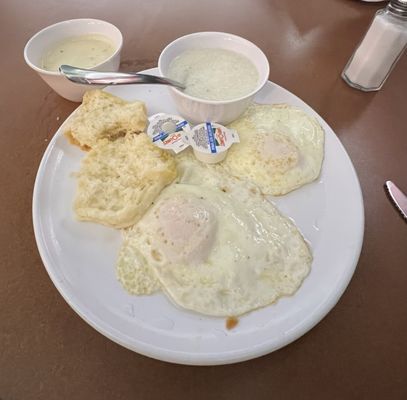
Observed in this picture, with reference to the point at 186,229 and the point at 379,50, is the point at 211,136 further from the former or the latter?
the point at 379,50

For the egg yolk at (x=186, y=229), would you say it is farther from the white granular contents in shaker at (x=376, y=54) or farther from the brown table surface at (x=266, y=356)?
the white granular contents in shaker at (x=376, y=54)

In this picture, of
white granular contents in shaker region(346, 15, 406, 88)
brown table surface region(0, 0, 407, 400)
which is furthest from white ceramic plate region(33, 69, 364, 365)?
white granular contents in shaker region(346, 15, 406, 88)

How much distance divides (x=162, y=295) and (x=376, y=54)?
1.62 meters

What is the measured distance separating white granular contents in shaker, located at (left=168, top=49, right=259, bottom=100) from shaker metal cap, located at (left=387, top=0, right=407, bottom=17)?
28.5 inches

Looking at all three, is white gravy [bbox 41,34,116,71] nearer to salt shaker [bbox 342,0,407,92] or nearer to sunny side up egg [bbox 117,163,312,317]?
sunny side up egg [bbox 117,163,312,317]

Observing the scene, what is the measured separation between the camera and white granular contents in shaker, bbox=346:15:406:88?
155 cm

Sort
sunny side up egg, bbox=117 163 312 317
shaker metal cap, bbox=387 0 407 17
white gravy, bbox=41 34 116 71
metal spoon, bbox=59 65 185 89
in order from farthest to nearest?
1. white gravy, bbox=41 34 116 71
2. shaker metal cap, bbox=387 0 407 17
3. metal spoon, bbox=59 65 185 89
4. sunny side up egg, bbox=117 163 312 317

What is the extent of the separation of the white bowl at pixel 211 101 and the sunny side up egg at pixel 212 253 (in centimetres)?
36

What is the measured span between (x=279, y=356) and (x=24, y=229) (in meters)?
1.10

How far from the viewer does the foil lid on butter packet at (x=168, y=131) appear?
1.35m

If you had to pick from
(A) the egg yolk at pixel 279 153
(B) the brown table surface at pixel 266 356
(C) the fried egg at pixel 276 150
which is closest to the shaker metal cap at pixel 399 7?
(B) the brown table surface at pixel 266 356

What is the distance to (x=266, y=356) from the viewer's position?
107cm

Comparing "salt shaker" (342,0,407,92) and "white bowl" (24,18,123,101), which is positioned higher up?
"salt shaker" (342,0,407,92)

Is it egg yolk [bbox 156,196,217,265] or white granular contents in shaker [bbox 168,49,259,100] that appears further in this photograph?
white granular contents in shaker [bbox 168,49,259,100]
